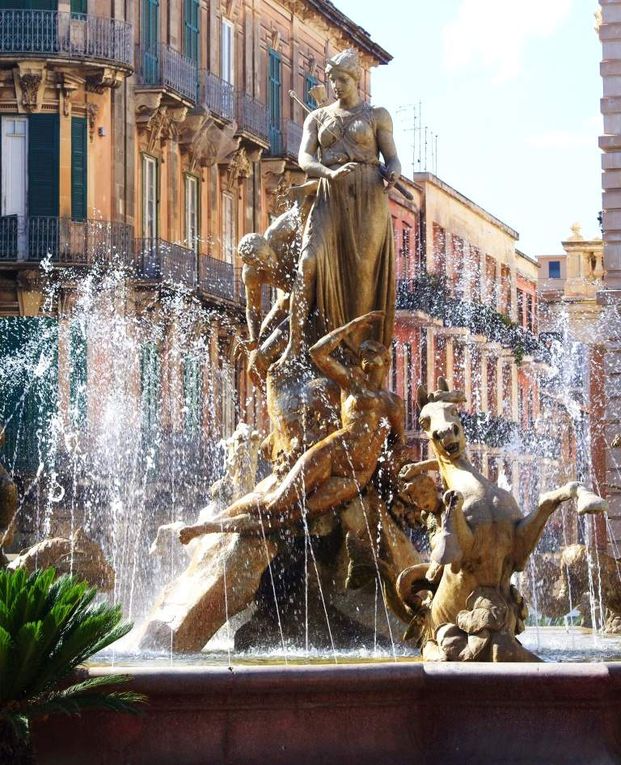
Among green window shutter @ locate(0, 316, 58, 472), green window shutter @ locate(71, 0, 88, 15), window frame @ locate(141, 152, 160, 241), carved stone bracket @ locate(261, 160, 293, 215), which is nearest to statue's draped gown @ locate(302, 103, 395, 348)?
green window shutter @ locate(0, 316, 58, 472)

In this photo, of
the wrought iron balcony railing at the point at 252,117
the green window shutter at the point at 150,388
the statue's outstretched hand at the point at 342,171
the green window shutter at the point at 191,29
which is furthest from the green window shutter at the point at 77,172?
the statue's outstretched hand at the point at 342,171

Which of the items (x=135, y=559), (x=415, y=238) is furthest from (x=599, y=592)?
(x=415, y=238)

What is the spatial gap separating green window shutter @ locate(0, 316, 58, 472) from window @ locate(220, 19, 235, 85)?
9.63 meters

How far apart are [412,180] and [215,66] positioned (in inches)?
671

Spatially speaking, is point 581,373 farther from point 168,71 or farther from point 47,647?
point 47,647

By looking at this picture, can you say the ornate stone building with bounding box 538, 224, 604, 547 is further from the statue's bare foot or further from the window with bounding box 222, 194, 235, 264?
the statue's bare foot


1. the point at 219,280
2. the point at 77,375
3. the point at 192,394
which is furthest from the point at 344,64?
the point at 219,280

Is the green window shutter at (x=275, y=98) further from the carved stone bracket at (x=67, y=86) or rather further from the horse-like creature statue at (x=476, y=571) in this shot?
the horse-like creature statue at (x=476, y=571)

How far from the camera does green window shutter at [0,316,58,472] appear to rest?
35.1 m

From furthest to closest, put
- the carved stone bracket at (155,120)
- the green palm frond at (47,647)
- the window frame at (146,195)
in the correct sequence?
the window frame at (146,195), the carved stone bracket at (155,120), the green palm frond at (47,647)

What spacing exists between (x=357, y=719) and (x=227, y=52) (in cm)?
3672

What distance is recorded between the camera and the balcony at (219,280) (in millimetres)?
40094

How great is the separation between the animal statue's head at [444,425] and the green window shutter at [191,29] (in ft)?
103

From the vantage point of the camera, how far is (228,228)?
144ft
